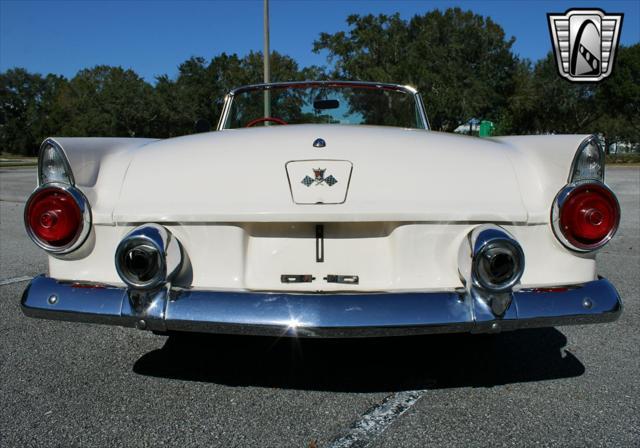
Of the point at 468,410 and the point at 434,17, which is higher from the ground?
the point at 434,17

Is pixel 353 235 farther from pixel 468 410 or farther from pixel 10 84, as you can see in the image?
pixel 10 84

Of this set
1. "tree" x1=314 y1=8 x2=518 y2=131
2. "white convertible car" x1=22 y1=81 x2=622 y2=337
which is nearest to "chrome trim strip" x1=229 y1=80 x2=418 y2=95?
"white convertible car" x1=22 y1=81 x2=622 y2=337

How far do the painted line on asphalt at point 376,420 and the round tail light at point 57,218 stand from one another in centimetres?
124

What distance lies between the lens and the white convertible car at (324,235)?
189 centimetres

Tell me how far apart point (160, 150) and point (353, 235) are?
88 cm

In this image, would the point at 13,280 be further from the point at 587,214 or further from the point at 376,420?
the point at 587,214

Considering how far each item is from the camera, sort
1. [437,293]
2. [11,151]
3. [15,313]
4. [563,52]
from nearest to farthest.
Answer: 1. [437,293]
2. [15,313]
3. [563,52]
4. [11,151]

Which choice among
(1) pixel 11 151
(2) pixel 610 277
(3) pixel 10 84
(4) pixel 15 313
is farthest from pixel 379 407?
(3) pixel 10 84

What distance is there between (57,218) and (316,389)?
1.27 meters

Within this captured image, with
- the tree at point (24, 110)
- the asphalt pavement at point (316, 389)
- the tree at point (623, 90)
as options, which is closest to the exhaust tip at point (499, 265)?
the asphalt pavement at point (316, 389)

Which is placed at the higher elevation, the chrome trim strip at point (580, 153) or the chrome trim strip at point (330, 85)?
the chrome trim strip at point (330, 85)

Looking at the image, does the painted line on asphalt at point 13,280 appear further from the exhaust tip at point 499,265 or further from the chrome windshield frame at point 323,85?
the exhaust tip at point 499,265

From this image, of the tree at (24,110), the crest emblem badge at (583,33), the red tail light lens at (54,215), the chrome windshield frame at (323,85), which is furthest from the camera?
the tree at (24,110)

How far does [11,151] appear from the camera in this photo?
69.3m
